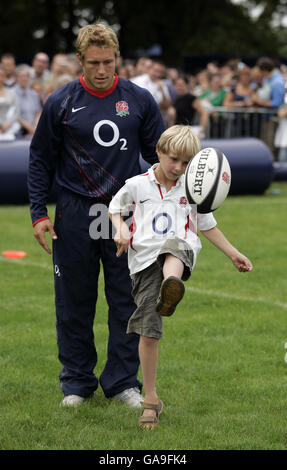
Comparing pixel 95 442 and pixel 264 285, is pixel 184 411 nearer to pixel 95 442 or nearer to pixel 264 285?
pixel 95 442

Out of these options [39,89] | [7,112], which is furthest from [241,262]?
[39,89]

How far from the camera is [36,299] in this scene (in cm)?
779

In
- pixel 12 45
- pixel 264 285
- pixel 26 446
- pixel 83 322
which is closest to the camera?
pixel 26 446

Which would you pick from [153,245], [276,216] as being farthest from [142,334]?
[276,216]

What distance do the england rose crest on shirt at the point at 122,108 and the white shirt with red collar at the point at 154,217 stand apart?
1.56 ft

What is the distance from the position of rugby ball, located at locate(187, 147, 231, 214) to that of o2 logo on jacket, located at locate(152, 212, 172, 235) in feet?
0.88

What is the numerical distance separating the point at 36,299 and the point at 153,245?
138 inches

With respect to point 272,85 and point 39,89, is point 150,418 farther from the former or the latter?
point 272,85

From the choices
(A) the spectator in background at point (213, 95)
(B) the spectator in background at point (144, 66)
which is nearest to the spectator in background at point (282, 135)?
(A) the spectator in background at point (213, 95)

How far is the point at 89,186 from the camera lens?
4.93 meters

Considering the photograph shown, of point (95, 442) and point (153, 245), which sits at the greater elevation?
point (153, 245)

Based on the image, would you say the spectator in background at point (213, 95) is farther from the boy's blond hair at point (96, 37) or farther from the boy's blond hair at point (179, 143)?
the boy's blond hair at point (179, 143)

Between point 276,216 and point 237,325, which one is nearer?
point 237,325

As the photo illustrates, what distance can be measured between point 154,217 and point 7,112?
11015 mm
